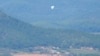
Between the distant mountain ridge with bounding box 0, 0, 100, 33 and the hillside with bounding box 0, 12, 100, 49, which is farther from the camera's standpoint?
the distant mountain ridge with bounding box 0, 0, 100, 33

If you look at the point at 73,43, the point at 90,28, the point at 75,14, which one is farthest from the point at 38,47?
the point at 75,14

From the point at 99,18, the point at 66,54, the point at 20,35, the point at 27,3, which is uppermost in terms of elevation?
the point at 27,3

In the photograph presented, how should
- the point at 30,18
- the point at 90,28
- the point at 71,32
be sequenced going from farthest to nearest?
the point at 30,18 < the point at 90,28 < the point at 71,32

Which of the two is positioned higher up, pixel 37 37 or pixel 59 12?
pixel 59 12

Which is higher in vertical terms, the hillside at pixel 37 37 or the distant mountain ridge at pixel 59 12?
the distant mountain ridge at pixel 59 12

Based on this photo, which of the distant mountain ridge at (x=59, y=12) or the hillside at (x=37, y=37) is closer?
the hillside at (x=37, y=37)

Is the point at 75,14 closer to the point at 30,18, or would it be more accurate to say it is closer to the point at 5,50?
the point at 30,18

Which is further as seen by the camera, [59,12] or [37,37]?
[59,12]

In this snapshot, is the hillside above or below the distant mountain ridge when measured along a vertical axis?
below
